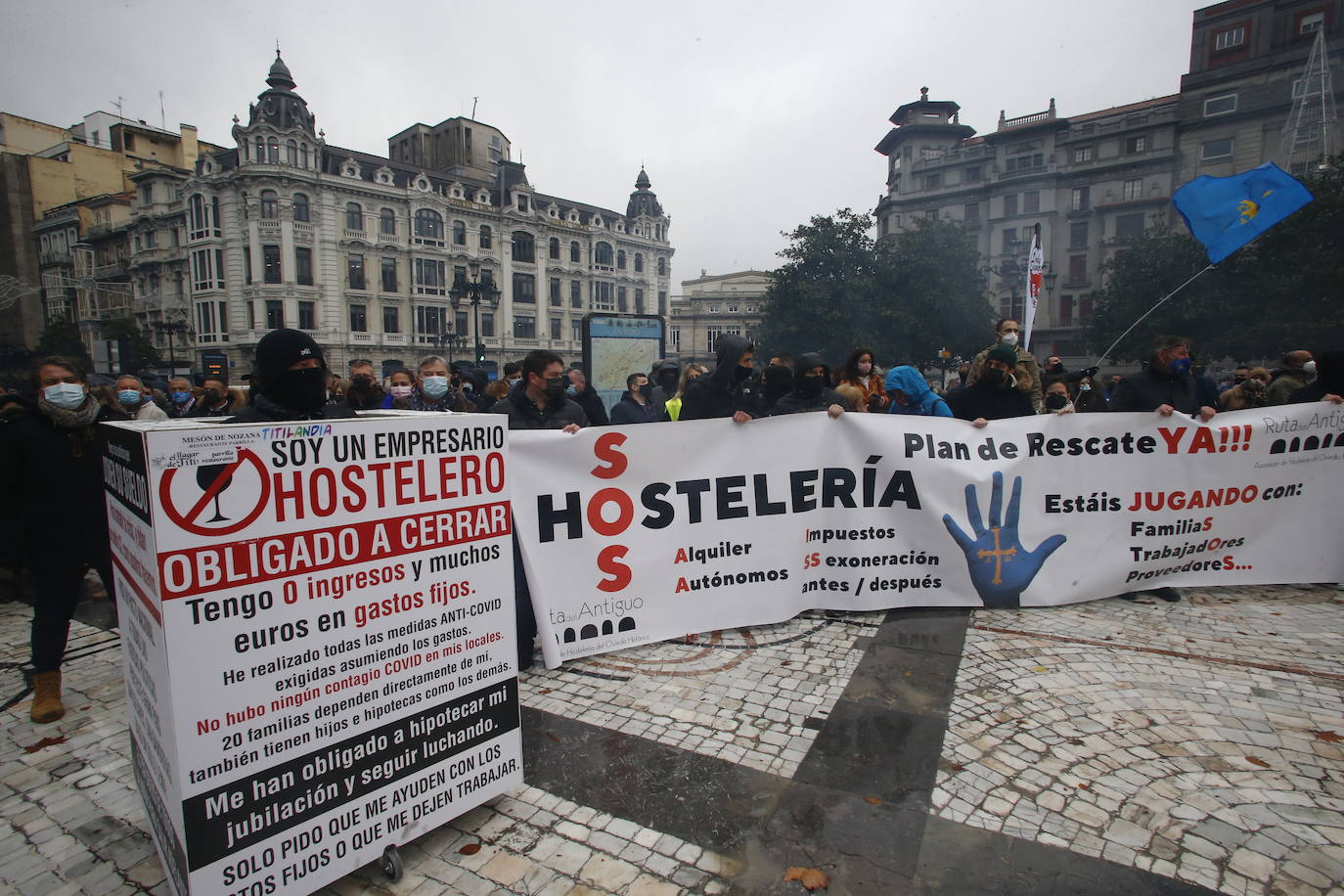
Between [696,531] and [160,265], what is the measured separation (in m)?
66.1

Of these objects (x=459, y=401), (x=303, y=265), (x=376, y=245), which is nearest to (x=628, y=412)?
(x=459, y=401)

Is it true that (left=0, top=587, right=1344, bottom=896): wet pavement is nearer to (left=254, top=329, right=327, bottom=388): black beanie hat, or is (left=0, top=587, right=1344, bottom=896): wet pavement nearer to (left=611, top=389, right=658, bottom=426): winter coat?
Answer: (left=254, top=329, right=327, bottom=388): black beanie hat

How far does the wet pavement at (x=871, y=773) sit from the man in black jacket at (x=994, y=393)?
180 centimetres

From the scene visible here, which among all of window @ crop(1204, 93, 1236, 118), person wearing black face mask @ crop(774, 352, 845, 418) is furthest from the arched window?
window @ crop(1204, 93, 1236, 118)

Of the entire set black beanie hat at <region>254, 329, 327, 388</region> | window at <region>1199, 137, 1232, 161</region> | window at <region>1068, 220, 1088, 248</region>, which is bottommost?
black beanie hat at <region>254, 329, 327, 388</region>

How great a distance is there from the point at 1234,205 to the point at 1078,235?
5600 cm

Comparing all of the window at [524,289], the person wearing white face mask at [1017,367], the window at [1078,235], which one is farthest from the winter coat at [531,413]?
the window at [1078,235]

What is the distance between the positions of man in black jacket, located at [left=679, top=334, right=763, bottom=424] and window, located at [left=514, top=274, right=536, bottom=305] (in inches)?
2262

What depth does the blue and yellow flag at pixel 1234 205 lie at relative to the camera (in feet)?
22.2

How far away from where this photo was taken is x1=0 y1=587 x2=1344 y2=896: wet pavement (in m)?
2.35

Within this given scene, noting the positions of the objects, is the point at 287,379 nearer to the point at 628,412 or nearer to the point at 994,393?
the point at 628,412

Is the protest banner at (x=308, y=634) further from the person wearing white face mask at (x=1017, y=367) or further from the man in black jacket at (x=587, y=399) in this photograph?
the man in black jacket at (x=587, y=399)

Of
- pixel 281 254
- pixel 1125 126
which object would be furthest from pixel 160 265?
pixel 1125 126

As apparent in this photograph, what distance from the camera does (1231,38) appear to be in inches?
1877
